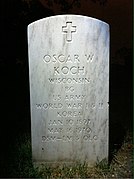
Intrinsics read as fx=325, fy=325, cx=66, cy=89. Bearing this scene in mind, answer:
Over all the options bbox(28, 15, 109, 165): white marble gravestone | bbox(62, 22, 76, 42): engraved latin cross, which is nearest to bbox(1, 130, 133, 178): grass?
bbox(28, 15, 109, 165): white marble gravestone

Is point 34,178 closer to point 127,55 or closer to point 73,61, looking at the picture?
point 73,61

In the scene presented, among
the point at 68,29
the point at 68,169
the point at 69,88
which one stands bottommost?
the point at 68,169

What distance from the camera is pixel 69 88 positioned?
11.7 feet

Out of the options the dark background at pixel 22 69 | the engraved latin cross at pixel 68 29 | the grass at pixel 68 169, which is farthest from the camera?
the dark background at pixel 22 69

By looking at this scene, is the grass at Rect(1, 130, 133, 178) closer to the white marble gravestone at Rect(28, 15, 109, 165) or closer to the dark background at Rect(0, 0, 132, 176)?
the white marble gravestone at Rect(28, 15, 109, 165)

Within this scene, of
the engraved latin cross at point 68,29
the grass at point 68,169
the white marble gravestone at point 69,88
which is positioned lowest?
the grass at point 68,169

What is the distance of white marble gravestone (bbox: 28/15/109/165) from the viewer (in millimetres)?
3426

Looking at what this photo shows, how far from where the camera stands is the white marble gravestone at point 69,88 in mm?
3426

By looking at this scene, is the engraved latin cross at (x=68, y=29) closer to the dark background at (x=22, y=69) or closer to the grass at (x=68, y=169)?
the grass at (x=68, y=169)

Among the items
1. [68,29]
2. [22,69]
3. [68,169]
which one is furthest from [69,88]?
[22,69]

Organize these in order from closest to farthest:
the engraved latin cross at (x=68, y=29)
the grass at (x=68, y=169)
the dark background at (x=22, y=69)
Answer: the engraved latin cross at (x=68, y=29) → the grass at (x=68, y=169) → the dark background at (x=22, y=69)

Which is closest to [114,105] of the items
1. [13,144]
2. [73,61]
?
[13,144]

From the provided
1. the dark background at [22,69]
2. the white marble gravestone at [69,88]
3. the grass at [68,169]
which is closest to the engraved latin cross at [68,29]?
the white marble gravestone at [69,88]

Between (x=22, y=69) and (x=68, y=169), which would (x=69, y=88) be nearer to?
(x=68, y=169)
